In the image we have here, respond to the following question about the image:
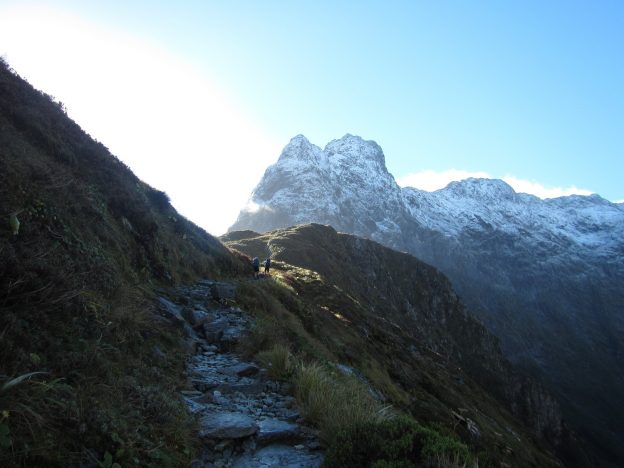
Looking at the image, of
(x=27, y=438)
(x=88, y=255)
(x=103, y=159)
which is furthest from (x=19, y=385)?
(x=103, y=159)

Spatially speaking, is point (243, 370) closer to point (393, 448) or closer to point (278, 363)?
point (278, 363)

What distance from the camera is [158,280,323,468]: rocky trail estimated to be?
249 inches

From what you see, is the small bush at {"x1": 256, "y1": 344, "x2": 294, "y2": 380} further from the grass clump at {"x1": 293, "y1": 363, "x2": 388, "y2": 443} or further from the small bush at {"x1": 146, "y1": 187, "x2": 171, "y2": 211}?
the small bush at {"x1": 146, "y1": 187, "x2": 171, "y2": 211}

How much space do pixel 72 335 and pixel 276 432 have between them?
335cm

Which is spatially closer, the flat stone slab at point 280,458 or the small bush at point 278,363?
the flat stone slab at point 280,458

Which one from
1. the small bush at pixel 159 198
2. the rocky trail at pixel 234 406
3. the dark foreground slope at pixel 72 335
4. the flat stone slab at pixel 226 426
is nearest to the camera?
the dark foreground slope at pixel 72 335

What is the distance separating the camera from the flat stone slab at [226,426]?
644 cm

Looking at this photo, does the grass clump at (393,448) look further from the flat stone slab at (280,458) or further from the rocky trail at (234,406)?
the rocky trail at (234,406)

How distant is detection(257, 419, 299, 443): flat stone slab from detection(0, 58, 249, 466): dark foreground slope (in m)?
1.29

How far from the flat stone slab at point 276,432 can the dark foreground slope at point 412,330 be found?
57.1 feet

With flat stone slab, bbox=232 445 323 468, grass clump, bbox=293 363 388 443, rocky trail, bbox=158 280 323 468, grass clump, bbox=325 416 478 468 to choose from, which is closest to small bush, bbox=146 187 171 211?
rocky trail, bbox=158 280 323 468

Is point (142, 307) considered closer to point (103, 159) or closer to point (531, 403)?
point (103, 159)

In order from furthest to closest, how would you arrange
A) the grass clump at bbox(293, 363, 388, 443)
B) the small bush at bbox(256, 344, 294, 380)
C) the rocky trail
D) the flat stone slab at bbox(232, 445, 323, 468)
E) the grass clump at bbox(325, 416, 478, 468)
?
the small bush at bbox(256, 344, 294, 380) → the grass clump at bbox(293, 363, 388, 443) → the rocky trail → the flat stone slab at bbox(232, 445, 323, 468) → the grass clump at bbox(325, 416, 478, 468)

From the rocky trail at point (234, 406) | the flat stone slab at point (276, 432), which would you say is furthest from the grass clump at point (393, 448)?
the flat stone slab at point (276, 432)
